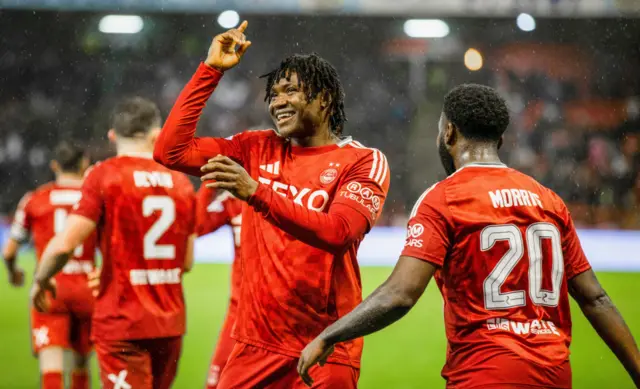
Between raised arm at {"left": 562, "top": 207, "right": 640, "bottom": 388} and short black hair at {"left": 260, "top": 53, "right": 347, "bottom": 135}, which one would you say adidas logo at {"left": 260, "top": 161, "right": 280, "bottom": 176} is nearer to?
short black hair at {"left": 260, "top": 53, "right": 347, "bottom": 135}

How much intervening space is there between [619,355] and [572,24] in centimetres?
2177

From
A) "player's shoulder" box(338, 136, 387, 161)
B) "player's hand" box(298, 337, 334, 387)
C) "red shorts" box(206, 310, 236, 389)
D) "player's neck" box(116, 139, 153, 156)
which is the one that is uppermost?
"player's neck" box(116, 139, 153, 156)

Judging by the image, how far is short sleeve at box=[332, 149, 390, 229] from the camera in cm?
338

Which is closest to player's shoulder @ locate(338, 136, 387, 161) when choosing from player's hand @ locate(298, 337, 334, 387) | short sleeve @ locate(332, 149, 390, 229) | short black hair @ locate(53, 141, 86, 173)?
short sleeve @ locate(332, 149, 390, 229)

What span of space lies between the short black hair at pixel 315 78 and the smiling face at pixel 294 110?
2 centimetres

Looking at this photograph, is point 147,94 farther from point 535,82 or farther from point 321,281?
point 321,281

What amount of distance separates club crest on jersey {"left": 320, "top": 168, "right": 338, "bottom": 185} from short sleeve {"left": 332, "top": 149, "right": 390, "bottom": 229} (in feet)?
0.16

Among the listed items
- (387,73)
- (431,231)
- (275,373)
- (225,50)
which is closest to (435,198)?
(431,231)

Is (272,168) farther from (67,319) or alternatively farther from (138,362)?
(67,319)

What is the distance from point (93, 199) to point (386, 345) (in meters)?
5.71

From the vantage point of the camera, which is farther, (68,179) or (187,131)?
(68,179)

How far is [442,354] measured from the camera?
30.7ft

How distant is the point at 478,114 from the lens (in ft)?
10.6

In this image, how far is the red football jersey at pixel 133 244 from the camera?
183 inches
